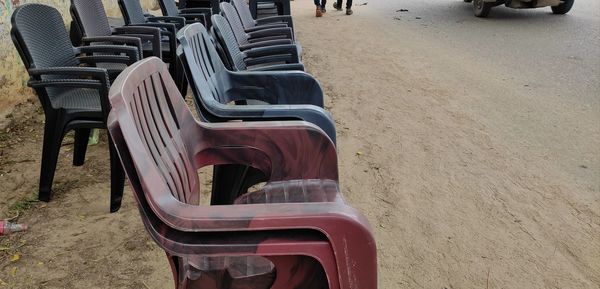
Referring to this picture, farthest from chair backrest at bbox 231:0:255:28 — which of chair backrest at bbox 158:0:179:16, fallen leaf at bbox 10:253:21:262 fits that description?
fallen leaf at bbox 10:253:21:262

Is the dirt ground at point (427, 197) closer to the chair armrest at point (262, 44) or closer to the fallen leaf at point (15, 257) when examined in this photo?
the fallen leaf at point (15, 257)

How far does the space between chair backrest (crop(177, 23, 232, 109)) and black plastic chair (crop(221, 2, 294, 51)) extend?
1.10 meters

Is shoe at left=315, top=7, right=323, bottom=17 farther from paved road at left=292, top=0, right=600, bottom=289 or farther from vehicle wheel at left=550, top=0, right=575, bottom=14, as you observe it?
vehicle wheel at left=550, top=0, right=575, bottom=14

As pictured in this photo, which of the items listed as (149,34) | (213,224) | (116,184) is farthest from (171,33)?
(213,224)

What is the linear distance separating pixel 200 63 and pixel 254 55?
1.31 m

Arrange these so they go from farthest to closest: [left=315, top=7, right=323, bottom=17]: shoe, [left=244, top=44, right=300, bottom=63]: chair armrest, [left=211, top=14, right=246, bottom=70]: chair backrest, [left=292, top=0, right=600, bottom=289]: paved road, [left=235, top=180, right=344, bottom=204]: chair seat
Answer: [left=315, top=7, right=323, bottom=17]: shoe < [left=244, top=44, right=300, bottom=63]: chair armrest < [left=211, top=14, right=246, bottom=70]: chair backrest < [left=292, top=0, right=600, bottom=289]: paved road < [left=235, top=180, right=344, bottom=204]: chair seat

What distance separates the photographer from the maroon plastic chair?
133 centimetres

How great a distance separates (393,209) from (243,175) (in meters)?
1.12

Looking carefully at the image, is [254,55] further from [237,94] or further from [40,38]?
[40,38]

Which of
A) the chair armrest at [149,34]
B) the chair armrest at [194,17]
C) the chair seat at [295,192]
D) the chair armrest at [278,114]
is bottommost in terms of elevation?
the chair armrest at [194,17]

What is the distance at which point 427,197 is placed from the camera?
312 cm

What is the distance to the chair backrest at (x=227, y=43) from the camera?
321 centimetres

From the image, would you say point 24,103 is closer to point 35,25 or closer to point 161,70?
point 35,25

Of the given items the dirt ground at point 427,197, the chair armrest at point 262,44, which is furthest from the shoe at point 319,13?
the chair armrest at point 262,44
